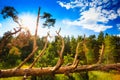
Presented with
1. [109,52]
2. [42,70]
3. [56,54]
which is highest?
[42,70]

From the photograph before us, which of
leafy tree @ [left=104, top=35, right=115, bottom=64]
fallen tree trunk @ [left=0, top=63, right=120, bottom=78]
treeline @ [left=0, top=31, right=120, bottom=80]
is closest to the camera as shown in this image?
fallen tree trunk @ [left=0, top=63, right=120, bottom=78]

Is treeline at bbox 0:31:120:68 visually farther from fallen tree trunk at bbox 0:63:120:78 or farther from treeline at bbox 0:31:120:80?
fallen tree trunk at bbox 0:63:120:78

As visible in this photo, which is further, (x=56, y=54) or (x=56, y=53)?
(x=56, y=54)

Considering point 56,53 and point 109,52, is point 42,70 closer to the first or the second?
point 56,53

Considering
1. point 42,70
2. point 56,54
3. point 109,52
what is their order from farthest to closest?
point 109,52, point 56,54, point 42,70

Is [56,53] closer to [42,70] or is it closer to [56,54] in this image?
[56,54]

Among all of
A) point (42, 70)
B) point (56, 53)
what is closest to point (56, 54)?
point (56, 53)

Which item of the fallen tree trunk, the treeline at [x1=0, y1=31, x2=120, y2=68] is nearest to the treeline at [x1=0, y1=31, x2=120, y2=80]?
the treeline at [x1=0, y1=31, x2=120, y2=68]

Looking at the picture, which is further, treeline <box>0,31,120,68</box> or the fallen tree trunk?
treeline <box>0,31,120,68</box>

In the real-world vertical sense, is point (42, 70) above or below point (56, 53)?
above

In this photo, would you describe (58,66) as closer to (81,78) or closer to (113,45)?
(81,78)

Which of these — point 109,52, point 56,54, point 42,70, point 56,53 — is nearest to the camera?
point 42,70

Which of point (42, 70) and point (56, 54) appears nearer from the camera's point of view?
point (42, 70)

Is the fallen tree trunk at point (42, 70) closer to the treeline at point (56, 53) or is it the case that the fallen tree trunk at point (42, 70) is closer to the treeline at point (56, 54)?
the treeline at point (56, 54)
